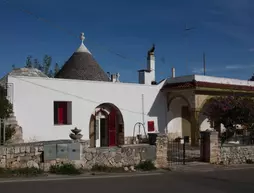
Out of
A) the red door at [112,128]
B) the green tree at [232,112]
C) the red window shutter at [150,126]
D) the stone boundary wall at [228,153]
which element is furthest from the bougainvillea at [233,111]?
the red door at [112,128]

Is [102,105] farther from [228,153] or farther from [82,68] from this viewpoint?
[228,153]

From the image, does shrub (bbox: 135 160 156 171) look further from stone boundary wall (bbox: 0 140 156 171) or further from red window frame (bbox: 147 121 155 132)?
red window frame (bbox: 147 121 155 132)

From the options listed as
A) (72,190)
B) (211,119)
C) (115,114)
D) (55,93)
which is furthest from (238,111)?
(72,190)

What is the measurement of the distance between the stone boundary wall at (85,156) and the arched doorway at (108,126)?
7.89m

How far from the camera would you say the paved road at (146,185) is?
8.79 meters

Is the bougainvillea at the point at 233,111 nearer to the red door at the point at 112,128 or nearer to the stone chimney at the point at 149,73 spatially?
the red door at the point at 112,128

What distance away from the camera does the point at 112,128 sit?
2145 centimetres

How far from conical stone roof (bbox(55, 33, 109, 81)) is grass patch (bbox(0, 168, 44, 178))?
11571mm

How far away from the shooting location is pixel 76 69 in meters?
22.7

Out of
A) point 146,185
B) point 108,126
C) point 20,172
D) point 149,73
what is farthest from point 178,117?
point 20,172

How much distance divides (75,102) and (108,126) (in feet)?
11.0

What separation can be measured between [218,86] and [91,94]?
29.6 ft

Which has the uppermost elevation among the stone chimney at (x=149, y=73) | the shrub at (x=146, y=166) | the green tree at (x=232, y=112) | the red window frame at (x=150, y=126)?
the stone chimney at (x=149, y=73)

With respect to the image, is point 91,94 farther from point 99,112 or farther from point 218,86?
point 218,86
